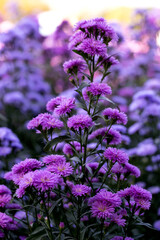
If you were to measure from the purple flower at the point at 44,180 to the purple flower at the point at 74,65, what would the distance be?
52cm

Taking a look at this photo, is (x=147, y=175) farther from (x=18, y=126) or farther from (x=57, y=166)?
(x=57, y=166)

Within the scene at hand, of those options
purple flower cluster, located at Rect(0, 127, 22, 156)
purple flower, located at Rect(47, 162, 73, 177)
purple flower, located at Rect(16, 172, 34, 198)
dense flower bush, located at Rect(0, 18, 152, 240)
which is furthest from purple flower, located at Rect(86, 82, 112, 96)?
purple flower cluster, located at Rect(0, 127, 22, 156)

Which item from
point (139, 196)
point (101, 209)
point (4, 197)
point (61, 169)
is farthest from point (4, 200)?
point (139, 196)

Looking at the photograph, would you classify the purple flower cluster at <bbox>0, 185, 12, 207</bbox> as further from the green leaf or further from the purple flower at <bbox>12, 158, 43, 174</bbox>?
the green leaf

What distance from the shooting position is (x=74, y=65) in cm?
152

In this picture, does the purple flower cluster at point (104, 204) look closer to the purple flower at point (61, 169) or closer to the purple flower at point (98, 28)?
the purple flower at point (61, 169)

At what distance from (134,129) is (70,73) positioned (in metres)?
1.62

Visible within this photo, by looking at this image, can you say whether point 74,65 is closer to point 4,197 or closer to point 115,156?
point 115,156

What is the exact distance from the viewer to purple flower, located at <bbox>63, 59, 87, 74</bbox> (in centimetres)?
150

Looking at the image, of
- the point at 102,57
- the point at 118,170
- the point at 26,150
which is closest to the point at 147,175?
the point at 26,150

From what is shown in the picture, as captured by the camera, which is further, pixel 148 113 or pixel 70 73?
pixel 148 113

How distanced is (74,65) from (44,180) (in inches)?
22.8

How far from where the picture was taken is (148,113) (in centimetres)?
286

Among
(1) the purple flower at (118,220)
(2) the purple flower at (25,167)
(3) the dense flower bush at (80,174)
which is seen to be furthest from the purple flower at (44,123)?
(1) the purple flower at (118,220)
